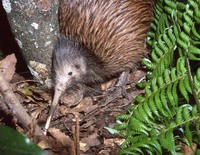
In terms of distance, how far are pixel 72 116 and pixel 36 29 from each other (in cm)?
96

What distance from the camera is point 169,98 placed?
11.0 ft

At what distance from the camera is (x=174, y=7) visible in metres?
3.73

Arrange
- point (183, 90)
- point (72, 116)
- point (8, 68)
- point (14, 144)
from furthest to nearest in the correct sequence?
point (8, 68) < point (72, 116) < point (183, 90) < point (14, 144)

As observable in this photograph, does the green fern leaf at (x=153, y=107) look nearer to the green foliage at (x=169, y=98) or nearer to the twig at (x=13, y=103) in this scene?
the green foliage at (x=169, y=98)

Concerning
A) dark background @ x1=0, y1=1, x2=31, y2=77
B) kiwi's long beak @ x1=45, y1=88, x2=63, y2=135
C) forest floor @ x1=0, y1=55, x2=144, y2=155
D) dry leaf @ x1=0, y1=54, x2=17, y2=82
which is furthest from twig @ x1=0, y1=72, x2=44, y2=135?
dark background @ x1=0, y1=1, x2=31, y2=77

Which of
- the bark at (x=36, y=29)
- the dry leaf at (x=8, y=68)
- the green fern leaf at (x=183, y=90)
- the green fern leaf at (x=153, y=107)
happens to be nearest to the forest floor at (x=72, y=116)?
the dry leaf at (x=8, y=68)

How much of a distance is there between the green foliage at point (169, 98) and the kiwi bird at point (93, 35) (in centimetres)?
66

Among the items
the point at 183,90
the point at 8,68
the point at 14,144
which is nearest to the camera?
the point at 14,144

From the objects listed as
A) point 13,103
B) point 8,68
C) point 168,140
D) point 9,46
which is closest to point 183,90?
point 168,140

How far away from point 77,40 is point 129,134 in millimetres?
1393

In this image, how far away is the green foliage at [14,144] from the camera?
1711mm

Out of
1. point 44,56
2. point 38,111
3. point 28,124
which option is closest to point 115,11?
point 44,56

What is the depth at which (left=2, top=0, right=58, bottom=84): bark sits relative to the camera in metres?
3.79

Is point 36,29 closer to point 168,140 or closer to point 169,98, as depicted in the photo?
point 169,98
